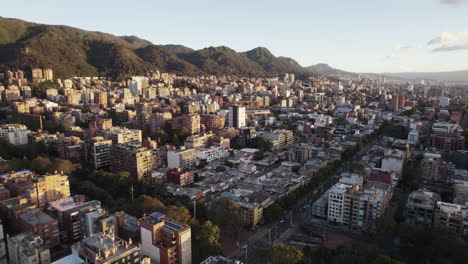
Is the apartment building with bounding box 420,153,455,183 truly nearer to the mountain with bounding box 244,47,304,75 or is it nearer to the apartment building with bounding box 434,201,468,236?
the apartment building with bounding box 434,201,468,236

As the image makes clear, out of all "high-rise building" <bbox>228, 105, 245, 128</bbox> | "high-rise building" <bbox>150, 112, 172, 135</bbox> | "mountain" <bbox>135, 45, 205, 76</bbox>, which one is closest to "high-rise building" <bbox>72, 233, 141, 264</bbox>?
"high-rise building" <bbox>150, 112, 172, 135</bbox>

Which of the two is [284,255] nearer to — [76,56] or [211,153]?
[211,153]

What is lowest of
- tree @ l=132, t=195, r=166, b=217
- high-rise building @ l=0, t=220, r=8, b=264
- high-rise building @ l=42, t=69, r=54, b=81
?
high-rise building @ l=0, t=220, r=8, b=264

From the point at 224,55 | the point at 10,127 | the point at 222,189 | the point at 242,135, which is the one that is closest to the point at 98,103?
the point at 10,127

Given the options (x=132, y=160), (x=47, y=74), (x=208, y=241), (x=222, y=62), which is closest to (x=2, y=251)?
(x=208, y=241)

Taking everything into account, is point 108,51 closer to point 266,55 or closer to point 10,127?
point 10,127

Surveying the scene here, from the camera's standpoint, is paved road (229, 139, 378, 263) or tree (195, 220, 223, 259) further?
paved road (229, 139, 378, 263)

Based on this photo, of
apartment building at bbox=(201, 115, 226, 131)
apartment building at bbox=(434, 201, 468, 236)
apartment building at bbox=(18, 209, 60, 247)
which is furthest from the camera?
apartment building at bbox=(201, 115, 226, 131)
